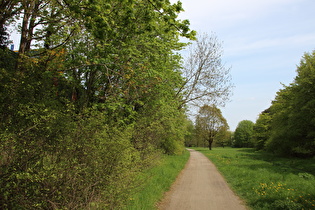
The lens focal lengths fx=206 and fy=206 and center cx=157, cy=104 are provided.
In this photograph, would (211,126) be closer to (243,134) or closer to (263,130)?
(263,130)

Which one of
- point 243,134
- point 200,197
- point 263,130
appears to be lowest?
point 200,197

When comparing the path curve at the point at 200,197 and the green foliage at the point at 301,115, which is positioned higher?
the green foliage at the point at 301,115

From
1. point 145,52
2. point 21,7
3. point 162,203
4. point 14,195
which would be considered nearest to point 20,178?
point 14,195

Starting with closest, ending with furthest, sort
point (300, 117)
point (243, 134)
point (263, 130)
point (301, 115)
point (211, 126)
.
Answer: point (301, 115) → point (300, 117) → point (263, 130) → point (211, 126) → point (243, 134)

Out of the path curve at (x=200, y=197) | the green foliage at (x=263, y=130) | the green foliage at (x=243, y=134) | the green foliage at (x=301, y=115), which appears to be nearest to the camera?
the path curve at (x=200, y=197)

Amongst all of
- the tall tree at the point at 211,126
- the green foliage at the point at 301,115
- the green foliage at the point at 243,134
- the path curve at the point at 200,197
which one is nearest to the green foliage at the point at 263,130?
the tall tree at the point at 211,126

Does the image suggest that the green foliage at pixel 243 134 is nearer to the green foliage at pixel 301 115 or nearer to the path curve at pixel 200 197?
the green foliage at pixel 301 115

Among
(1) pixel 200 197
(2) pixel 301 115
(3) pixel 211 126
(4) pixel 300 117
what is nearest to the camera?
(1) pixel 200 197

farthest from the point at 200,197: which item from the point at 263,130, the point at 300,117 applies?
the point at 263,130

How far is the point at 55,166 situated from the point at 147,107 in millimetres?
8931

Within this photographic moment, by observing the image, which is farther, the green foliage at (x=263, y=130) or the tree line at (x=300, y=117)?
the green foliage at (x=263, y=130)

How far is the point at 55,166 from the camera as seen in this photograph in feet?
12.5

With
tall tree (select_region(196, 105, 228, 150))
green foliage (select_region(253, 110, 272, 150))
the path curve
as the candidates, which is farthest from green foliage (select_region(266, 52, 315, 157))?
tall tree (select_region(196, 105, 228, 150))

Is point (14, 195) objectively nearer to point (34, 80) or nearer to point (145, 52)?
point (34, 80)
